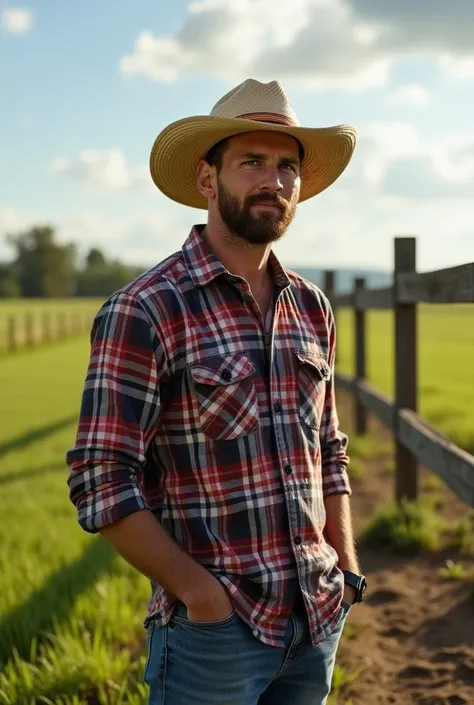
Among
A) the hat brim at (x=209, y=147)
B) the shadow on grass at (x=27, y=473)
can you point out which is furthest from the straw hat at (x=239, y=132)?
the shadow on grass at (x=27, y=473)

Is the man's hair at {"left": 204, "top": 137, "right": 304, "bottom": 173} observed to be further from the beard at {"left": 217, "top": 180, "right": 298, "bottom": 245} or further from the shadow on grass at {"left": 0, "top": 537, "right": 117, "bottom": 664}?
the shadow on grass at {"left": 0, "top": 537, "right": 117, "bottom": 664}

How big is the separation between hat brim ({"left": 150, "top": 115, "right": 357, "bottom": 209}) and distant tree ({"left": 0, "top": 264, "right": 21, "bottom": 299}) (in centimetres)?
11478

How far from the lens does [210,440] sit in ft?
6.94

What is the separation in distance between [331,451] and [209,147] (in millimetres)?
973

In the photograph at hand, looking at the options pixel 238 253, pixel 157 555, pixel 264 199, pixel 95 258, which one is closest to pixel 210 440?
pixel 157 555

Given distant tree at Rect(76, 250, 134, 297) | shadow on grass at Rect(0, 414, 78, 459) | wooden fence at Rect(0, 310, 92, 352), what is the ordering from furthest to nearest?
distant tree at Rect(76, 250, 134, 297) → wooden fence at Rect(0, 310, 92, 352) → shadow on grass at Rect(0, 414, 78, 459)

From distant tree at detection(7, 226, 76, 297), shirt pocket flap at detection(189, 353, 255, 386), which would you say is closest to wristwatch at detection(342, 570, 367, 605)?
shirt pocket flap at detection(189, 353, 255, 386)

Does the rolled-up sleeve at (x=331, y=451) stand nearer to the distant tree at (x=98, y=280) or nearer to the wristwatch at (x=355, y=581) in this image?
the wristwatch at (x=355, y=581)

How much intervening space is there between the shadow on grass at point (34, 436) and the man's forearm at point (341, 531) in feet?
27.5

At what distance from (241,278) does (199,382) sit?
32cm

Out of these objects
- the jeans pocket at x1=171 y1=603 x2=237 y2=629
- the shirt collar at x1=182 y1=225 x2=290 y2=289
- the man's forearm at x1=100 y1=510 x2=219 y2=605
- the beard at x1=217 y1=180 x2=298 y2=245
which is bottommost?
the jeans pocket at x1=171 y1=603 x2=237 y2=629

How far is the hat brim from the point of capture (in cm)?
231

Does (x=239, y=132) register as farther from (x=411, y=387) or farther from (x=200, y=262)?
(x=411, y=387)

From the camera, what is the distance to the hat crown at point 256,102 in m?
2.36
